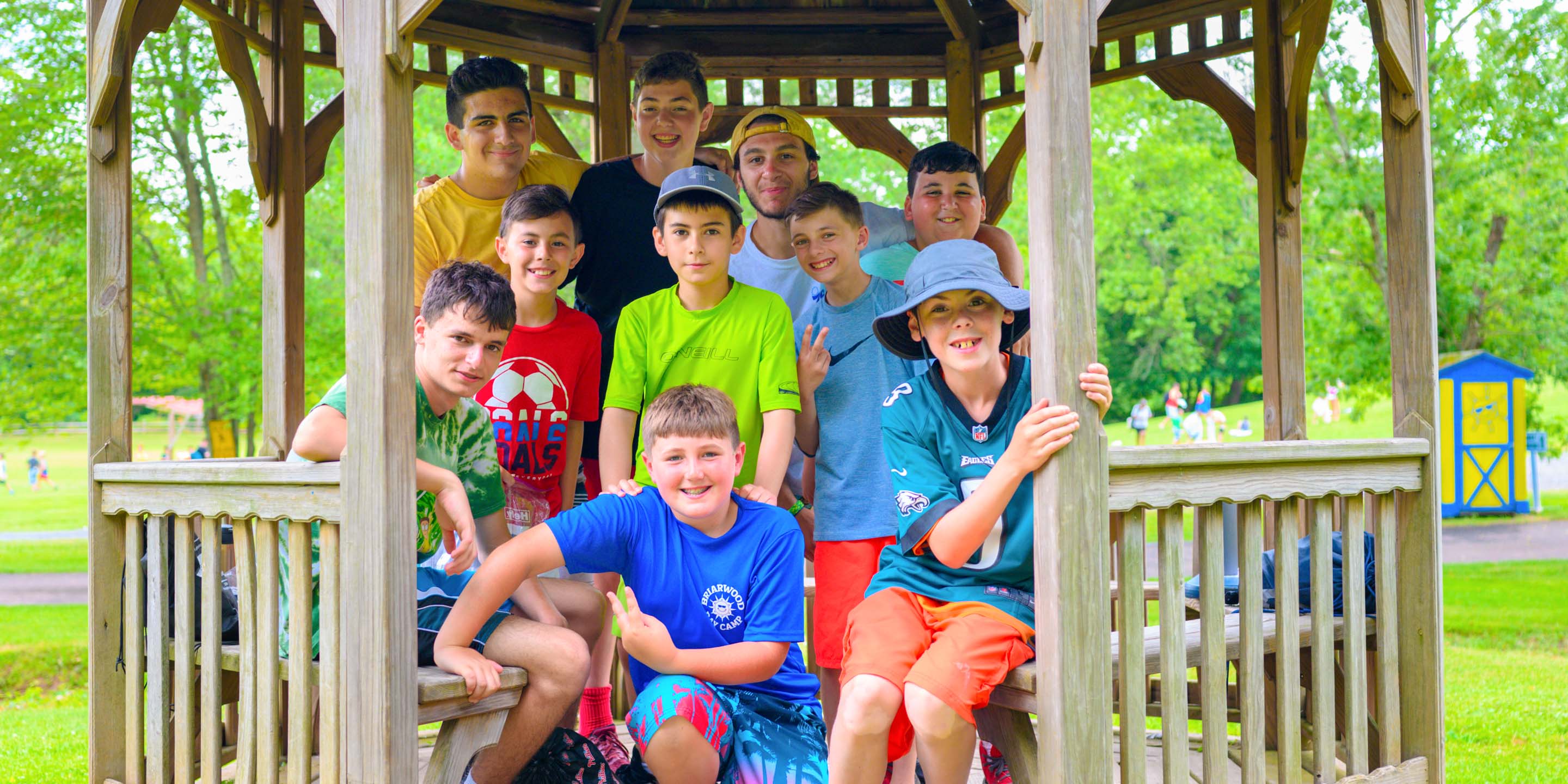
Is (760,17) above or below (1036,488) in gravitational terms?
above

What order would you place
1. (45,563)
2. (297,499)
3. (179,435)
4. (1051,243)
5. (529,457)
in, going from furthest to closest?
1. (179,435)
2. (45,563)
3. (529,457)
4. (297,499)
5. (1051,243)

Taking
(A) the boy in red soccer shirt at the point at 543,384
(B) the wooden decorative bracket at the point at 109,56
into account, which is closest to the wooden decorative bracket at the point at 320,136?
(B) the wooden decorative bracket at the point at 109,56

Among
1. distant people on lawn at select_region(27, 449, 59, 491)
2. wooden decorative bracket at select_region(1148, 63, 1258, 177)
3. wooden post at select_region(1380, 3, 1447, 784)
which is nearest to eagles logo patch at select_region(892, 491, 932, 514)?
wooden post at select_region(1380, 3, 1447, 784)

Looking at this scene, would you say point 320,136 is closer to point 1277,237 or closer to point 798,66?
point 798,66

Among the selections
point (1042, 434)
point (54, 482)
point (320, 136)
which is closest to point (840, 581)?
point (1042, 434)

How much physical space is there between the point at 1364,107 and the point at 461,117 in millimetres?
14081

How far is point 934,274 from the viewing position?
359cm

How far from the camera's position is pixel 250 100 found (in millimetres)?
5711

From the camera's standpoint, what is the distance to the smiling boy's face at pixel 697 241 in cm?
404

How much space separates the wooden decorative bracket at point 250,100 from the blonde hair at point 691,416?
313 cm

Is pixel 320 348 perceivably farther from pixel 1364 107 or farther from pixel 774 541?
pixel 1364 107

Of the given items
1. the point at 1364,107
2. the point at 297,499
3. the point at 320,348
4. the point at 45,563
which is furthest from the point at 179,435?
the point at 297,499

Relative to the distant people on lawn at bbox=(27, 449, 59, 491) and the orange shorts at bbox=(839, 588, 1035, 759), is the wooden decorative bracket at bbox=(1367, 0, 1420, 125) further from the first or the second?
the distant people on lawn at bbox=(27, 449, 59, 491)

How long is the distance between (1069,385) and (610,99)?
13.6 ft
